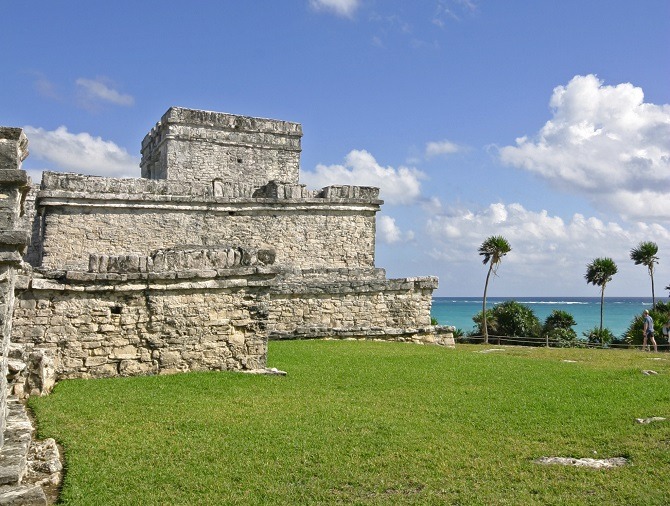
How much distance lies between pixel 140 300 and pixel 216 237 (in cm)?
699

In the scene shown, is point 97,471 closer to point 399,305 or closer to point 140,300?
point 140,300

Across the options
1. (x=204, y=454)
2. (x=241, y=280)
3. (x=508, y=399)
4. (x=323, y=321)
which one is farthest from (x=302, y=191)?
(x=204, y=454)

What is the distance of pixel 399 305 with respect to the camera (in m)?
15.8

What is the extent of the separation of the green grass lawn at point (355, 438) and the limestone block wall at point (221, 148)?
412 inches

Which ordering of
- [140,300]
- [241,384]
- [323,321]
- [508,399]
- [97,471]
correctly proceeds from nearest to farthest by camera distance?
[97,471]
[508,399]
[241,384]
[140,300]
[323,321]

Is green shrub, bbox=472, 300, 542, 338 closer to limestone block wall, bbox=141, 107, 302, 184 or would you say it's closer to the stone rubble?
limestone block wall, bbox=141, 107, 302, 184

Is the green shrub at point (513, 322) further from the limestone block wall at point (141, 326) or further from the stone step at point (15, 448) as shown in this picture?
the stone step at point (15, 448)

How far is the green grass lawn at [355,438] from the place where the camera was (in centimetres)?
470

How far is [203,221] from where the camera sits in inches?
626

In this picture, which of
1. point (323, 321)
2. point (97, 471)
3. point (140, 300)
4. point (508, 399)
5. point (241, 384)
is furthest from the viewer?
point (323, 321)

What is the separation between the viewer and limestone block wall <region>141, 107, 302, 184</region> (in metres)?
18.2

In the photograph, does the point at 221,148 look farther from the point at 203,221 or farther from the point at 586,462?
the point at 586,462

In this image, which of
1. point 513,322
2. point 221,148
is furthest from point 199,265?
point 513,322

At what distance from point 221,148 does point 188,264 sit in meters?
10.0
